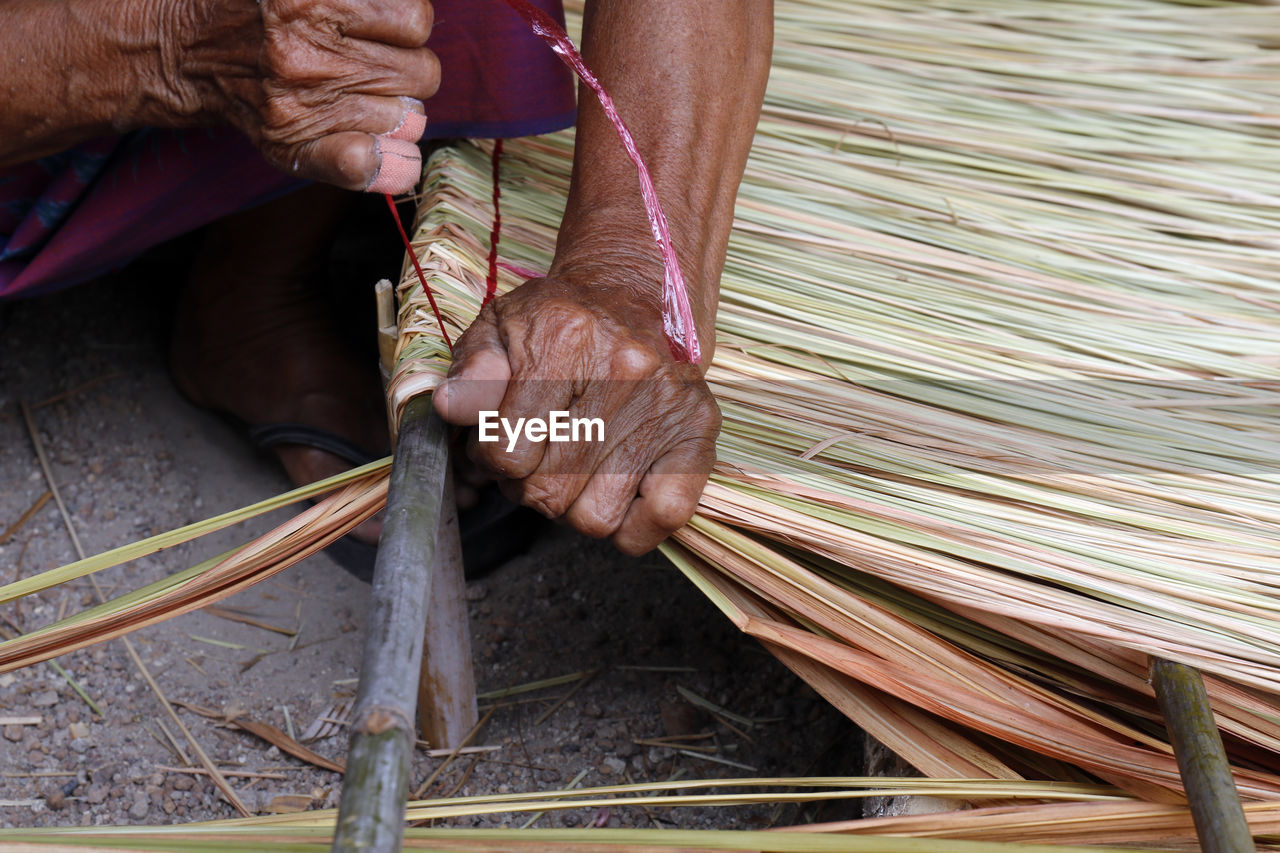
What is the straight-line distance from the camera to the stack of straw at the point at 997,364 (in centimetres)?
84

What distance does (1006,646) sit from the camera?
89cm

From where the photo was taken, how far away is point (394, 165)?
2.98ft

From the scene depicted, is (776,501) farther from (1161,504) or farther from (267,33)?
(267,33)

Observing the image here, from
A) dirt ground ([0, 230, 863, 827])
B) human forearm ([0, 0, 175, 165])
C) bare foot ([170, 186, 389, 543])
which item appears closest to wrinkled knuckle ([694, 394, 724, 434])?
dirt ground ([0, 230, 863, 827])

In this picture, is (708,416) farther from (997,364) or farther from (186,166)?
(186,166)

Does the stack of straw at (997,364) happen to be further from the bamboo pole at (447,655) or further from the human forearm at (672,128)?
the bamboo pole at (447,655)

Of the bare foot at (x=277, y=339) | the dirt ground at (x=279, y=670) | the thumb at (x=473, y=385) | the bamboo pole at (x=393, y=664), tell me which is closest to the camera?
the bamboo pole at (x=393, y=664)

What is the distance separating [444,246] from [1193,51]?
118cm

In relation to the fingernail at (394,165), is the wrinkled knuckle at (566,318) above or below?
below

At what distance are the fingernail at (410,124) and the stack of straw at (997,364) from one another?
0.12m

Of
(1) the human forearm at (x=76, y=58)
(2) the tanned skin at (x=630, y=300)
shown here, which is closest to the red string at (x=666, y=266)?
(2) the tanned skin at (x=630, y=300)

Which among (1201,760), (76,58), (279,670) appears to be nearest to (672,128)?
(76,58)

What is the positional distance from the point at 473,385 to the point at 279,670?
0.72 m

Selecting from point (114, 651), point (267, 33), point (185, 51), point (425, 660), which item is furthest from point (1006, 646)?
point (114, 651)
